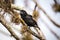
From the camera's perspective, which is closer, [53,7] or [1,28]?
[1,28]

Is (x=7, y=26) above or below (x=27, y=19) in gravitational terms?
below

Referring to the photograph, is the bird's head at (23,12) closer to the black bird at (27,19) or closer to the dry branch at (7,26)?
the black bird at (27,19)

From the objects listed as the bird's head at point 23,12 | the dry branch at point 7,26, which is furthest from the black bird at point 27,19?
the dry branch at point 7,26

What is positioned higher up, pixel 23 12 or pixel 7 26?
pixel 23 12

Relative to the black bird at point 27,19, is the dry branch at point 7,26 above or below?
below

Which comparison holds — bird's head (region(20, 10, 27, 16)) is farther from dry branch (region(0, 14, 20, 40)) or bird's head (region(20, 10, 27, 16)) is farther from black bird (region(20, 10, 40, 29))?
dry branch (region(0, 14, 20, 40))

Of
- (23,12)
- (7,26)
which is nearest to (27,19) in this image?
(23,12)

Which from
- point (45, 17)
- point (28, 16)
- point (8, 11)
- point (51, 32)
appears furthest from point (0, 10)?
point (51, 32)

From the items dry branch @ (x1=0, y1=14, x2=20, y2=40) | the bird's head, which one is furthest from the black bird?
dry branch @ (x1=0, y1=14, x2=20, y2=40)

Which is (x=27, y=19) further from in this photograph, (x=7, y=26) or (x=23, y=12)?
(x=7, y=26)

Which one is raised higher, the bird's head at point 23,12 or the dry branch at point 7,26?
the bird's head at point 23,12

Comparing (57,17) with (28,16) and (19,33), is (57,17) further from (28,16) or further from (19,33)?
(19,33)
